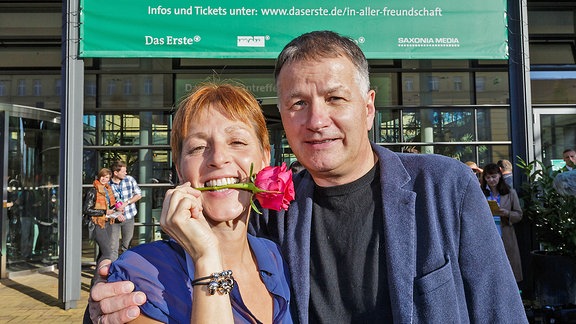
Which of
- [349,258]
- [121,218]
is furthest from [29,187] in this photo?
[349,258]

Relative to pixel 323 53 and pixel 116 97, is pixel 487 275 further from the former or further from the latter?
pixel 116 97

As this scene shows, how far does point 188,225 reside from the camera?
3.98 ft

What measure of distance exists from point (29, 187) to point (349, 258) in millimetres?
8899

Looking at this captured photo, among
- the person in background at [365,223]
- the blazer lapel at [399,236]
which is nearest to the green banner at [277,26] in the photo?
the person in background at [365,223]

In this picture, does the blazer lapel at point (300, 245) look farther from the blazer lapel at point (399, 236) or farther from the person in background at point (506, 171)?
the person in background at point (506, 171)

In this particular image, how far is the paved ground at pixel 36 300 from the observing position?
19.1 feet

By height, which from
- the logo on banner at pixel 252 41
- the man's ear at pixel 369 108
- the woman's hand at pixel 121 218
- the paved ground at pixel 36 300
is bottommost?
the paved ground at pixel 36 300

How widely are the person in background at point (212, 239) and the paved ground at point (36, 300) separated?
15.8 ft

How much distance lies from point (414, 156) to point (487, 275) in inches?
18.7

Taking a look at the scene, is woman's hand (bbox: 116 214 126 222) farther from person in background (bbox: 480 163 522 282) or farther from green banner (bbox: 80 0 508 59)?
person in background (bbox: 480 163 522 282)

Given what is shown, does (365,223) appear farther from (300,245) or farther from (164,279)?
(164,279)

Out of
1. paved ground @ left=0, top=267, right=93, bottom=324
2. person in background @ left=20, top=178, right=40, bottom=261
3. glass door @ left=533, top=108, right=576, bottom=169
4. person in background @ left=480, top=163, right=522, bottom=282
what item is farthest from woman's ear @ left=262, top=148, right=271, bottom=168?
person in background @ left=20, top=178, right=40, bottom=261

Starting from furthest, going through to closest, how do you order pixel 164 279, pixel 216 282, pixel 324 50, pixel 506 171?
pixel 506 171
pixel 324 50
pixel 164 279
pixel 216 282

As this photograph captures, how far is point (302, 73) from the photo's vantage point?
165 centimetres
